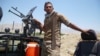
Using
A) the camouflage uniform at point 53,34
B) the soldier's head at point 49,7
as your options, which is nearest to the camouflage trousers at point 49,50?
the camouflage uniform at point 53,34

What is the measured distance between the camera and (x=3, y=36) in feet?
18.0

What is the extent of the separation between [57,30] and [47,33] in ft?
0.58

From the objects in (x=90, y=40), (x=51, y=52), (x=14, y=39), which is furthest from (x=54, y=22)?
(x=14, y=39)

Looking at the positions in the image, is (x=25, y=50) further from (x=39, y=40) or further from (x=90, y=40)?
(x=90, y=40)

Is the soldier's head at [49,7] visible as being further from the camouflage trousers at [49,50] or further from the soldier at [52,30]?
the camouflage trousers at [49,50]

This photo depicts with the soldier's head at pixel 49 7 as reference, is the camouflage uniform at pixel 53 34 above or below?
below

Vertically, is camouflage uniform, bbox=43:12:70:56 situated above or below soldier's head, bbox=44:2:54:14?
below

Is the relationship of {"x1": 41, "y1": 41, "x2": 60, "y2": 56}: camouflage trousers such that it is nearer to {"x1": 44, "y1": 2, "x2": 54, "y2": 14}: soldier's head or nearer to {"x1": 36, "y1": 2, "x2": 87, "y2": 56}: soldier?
{"x1": 36, "y1": 2, "x2": 87, "y2": 56}: soldier

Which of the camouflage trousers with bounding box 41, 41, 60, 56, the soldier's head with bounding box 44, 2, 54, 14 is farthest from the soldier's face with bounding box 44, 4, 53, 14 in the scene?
the camouflage trousers with bounding box 41, 41, 60, 56

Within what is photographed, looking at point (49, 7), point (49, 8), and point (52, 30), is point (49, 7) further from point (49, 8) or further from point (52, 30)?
point (52, 30)

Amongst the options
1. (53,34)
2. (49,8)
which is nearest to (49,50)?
(53,34)

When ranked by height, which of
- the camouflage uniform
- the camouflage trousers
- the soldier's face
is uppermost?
the soldier's face

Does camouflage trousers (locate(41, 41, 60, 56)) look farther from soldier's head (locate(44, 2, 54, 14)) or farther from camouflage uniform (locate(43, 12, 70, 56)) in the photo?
soldier's head (locate(44, 2, 54, 14))

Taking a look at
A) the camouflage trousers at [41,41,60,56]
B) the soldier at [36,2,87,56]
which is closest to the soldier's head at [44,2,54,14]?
the soldier at [36,2,87,56]
